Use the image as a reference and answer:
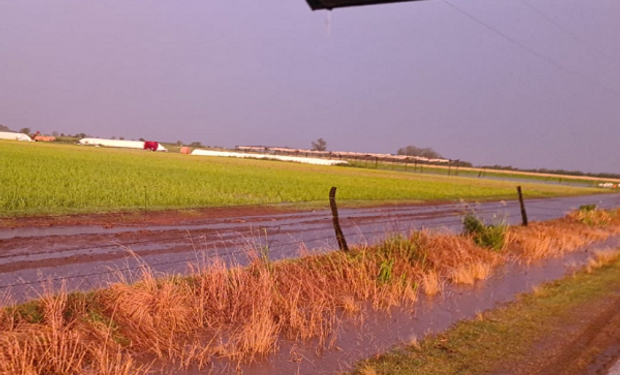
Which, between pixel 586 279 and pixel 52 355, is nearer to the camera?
pixel 52 355

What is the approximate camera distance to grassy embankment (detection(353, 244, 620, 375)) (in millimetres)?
7484

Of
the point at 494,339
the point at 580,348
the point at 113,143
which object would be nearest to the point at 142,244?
the point at 494,339

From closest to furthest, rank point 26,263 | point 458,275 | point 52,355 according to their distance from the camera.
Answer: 1. point 52,355
2. point 26,263
3. point 458,275

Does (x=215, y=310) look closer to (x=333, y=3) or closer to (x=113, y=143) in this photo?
(x=333, y=3)

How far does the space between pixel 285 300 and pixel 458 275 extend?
18.3 ft

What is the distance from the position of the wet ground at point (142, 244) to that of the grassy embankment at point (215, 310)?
0.54 meters

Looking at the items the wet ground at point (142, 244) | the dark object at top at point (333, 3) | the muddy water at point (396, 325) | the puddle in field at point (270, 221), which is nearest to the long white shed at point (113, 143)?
the puddle in field at point (270, 221)

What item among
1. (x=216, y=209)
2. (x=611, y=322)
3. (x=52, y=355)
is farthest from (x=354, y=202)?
(x=52, y=355)

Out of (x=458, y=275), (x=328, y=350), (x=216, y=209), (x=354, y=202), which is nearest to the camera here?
(x=328, y=350)

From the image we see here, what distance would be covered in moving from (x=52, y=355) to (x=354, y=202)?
81.5 feet

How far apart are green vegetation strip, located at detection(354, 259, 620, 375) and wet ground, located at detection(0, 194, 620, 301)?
301cm

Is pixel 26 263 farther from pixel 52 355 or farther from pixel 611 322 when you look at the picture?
pixel 611 322

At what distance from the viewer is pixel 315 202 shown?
28.6 m

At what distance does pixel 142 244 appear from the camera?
14.0 m
